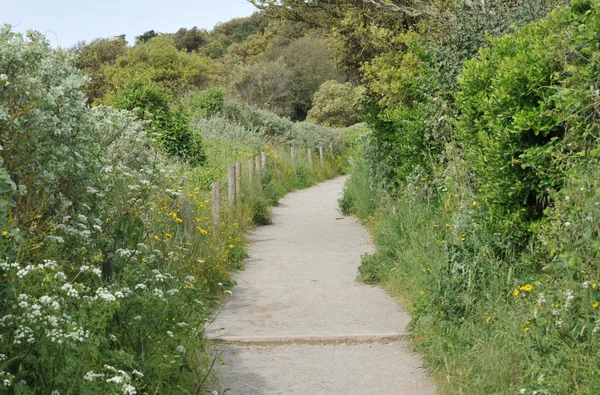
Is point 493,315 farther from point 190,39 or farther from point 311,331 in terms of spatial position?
Result: point 190,39

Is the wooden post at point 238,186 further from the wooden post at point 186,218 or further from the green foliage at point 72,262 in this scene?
the green foliage at point 72,262

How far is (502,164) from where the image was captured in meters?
6.53

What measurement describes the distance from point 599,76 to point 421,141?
636 centimetres

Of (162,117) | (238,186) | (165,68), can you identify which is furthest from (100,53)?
(238,186)

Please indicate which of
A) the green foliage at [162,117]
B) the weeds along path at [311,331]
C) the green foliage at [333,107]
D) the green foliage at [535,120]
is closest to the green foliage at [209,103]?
the green foliage at [162,117]

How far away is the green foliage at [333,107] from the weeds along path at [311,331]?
3618 centimetres

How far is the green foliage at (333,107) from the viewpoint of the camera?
49.4 m

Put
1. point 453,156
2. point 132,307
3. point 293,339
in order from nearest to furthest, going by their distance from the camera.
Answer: point 132,307 → point 293,339 → point 453,156

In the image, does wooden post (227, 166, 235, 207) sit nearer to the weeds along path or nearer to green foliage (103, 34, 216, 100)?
the weeds along path

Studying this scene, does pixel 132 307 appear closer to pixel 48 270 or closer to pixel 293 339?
pixel 48 270

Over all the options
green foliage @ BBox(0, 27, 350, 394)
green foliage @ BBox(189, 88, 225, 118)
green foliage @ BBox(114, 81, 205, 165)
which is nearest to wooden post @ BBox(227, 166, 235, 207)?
green foliage @ BBox(114, 81, 205, 165)

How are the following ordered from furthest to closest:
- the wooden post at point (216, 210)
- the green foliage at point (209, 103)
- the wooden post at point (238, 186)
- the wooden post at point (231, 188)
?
1. the green foliage at point (209, 103)
2. the wooden post at point (238, 186)
3. the wooden post at point (231, 188)
4. the wooden post at point (216, 210)

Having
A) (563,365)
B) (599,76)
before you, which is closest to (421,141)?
(599,76)

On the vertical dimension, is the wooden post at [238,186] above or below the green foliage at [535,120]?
below
